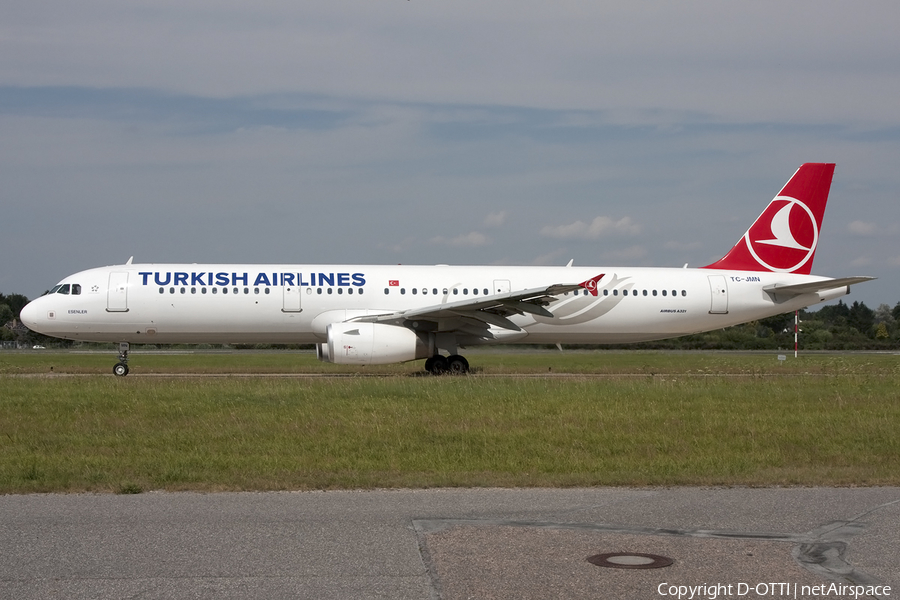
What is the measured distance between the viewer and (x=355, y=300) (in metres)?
25.7

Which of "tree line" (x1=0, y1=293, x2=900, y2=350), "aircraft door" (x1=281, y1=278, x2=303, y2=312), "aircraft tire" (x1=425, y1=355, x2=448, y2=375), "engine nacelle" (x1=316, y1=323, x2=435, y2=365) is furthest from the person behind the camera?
"tree line" (x1=0, y1=293, x2=900, y2=350)

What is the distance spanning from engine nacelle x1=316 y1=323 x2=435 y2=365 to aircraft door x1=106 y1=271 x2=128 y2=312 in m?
Answer: 5.43

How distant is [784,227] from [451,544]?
2491 cm

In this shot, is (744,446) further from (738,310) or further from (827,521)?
(738,310)

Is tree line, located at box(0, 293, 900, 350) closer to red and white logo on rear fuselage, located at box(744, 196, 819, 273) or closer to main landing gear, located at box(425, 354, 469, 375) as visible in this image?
red and white logo on rear fuselage, located at box(744, 196, 819, 273)

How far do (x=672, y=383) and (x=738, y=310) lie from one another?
8863 mm

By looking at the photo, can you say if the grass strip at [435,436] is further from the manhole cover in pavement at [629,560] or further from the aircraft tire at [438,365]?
the aircraft tire at [438,365]

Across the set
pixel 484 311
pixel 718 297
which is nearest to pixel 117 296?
pixel 484 311

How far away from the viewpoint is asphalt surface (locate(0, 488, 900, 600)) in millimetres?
5680

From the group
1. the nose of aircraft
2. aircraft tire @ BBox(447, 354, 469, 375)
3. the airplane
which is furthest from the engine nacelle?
the nose of aircraft

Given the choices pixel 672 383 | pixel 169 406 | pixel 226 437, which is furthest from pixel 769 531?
pixel 672 383

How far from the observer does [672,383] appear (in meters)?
20.2

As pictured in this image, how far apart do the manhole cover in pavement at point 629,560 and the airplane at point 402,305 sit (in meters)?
17.0

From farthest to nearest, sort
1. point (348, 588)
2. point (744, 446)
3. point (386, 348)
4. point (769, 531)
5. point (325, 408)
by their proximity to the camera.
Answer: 1. point (386, 348)
2. point (325, 408)
3. point (744, 446)
4. point (769, 531)
5. point (348, 588)
